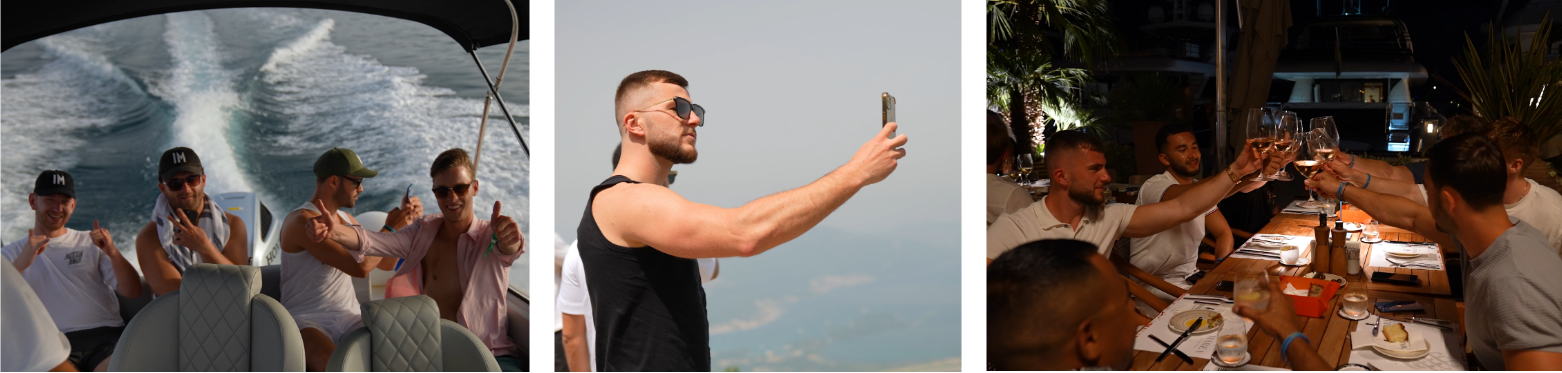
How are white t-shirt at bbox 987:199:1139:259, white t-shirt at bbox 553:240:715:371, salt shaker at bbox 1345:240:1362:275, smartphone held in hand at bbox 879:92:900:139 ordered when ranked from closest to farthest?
smartphone held in hand at bbox 879:92:900:139
white t-shirt at bbox 987:199:1139:259
salt shaker at bbox 1345:240:1362:275
white t-shirt at bbox 553:240:715:371

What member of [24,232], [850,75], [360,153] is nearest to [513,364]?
[360,153]

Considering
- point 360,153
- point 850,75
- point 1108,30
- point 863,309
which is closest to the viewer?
point 1108,30

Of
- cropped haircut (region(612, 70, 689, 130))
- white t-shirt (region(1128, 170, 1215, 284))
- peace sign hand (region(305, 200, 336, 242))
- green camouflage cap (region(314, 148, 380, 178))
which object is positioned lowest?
white t-shirt (region(1128, 170, 1215, 284))

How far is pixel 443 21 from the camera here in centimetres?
307

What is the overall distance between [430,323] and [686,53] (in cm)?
162

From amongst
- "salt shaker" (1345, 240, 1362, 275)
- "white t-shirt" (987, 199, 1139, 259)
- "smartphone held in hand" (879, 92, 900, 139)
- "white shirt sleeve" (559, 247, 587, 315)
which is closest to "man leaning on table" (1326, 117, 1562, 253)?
"salt shaker" (1345, 240, 1362, 275)

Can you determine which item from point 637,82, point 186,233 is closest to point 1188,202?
point 637,82

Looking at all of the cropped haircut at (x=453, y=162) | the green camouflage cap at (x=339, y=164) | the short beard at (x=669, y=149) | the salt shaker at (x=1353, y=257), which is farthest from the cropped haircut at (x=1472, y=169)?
the green camouflage cap at (x=339, y=164)

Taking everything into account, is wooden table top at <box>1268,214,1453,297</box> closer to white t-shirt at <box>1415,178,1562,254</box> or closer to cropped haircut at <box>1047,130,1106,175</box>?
white t-shirt at <box>1415,178,1562,254</box>

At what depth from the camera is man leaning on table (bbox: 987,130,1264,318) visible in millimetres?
2684

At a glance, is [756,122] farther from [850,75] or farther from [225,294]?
[225,294]

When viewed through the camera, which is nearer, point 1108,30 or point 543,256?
point 1108,30

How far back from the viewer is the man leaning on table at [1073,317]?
2.15m

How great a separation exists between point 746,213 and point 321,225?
5.54ft
